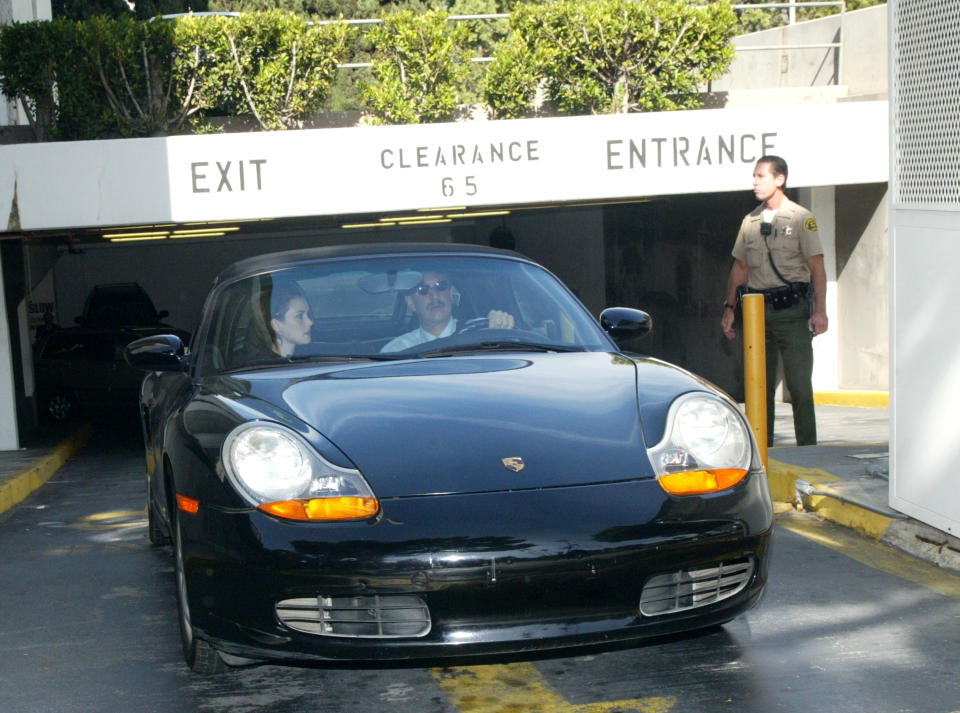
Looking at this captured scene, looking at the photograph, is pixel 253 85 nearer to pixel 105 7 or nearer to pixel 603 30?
pixel 603 30

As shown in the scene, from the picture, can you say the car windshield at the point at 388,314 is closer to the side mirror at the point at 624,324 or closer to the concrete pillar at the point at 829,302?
the side mirror at the point at 624,324

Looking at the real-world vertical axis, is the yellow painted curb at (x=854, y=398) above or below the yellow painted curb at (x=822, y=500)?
below

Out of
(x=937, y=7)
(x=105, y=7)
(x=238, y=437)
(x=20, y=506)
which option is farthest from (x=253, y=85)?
(x=105, y=7)

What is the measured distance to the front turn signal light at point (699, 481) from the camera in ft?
12.1

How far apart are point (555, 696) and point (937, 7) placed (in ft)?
11.5

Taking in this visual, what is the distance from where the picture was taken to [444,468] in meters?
3.63

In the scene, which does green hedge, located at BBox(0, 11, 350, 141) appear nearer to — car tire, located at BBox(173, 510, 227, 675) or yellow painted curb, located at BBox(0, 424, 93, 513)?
yellow painted curb, located at BBox(0, 424, 93, 513)

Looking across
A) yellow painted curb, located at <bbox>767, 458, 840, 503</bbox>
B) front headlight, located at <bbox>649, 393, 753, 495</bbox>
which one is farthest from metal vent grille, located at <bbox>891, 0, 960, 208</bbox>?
front headlight, located at <bbox>649, 393, 753, 495</bbox>

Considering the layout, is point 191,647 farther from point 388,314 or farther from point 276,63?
point 276,63

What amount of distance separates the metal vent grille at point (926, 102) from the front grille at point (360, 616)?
3.15 m

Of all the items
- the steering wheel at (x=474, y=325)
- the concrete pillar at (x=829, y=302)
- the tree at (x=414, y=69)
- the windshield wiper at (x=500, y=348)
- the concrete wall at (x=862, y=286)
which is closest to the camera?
the windshield wiper at (x=500, y=348)

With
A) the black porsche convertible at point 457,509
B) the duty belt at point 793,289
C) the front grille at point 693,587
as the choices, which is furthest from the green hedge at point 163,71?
the front grille at point 693,587

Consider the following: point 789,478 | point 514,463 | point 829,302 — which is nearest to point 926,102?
point 789,478

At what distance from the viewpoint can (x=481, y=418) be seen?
3861mm
